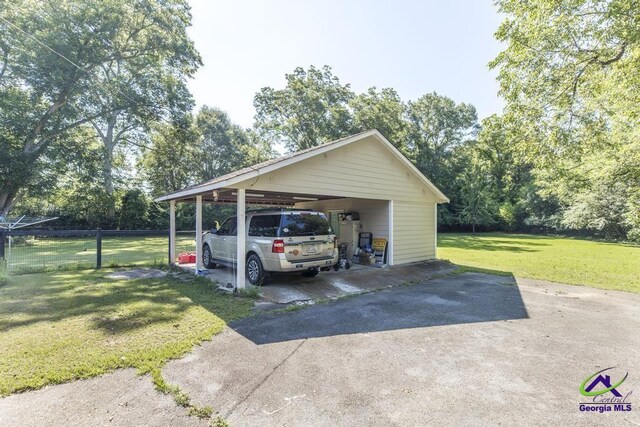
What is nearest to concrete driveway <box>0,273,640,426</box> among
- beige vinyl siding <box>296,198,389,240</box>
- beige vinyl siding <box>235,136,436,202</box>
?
beige vinyl siding <box>235,136,436,202</box>

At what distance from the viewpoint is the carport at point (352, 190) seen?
700 centimetres

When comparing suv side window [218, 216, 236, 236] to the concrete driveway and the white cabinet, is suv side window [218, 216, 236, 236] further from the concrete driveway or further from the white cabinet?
the white cabinet

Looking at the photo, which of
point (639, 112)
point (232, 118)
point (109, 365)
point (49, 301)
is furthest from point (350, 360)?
point (232, 118)

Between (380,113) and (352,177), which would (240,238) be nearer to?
(352,177)

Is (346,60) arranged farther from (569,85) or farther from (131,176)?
(131,176)

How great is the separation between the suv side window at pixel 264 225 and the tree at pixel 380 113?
19.4m

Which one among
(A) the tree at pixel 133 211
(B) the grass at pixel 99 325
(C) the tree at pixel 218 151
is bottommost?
(B) the grass at pixel 99 325

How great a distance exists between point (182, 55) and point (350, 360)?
841 inches

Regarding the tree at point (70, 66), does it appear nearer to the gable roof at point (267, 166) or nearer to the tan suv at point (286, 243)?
the gable roof at point (267, 166)

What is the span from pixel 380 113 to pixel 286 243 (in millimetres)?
22314

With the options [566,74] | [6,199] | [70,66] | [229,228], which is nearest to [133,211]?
[6,199]

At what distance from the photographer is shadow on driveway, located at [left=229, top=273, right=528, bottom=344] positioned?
4.66 m

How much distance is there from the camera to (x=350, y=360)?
3.64 meters

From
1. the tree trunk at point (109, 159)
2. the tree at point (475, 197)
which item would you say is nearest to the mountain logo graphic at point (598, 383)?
the tree trunk at point (109, 159)
